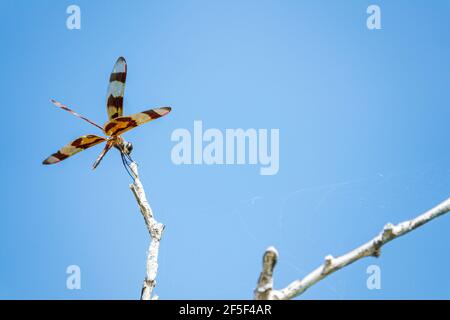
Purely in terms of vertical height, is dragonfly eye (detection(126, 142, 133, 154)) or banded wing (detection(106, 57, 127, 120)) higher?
banded wing (detection(106, 57, 127, 120))

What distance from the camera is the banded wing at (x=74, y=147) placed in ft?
14.2

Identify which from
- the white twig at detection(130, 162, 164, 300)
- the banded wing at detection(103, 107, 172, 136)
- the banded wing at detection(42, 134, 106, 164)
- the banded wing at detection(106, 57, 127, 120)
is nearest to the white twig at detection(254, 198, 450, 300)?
the white twig at detection(130, 162, 164, 300)

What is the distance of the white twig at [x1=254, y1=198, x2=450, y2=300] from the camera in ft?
8.66

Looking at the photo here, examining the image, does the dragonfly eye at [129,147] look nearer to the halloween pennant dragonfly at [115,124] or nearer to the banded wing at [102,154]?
the halloween pennant dragonfly at [115,124]

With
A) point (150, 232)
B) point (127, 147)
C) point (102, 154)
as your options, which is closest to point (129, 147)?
point (127, 147)

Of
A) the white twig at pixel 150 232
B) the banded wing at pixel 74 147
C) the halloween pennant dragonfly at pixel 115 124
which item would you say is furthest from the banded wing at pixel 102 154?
the white twig at pixel 150 232

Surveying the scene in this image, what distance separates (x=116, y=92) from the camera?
482 cm

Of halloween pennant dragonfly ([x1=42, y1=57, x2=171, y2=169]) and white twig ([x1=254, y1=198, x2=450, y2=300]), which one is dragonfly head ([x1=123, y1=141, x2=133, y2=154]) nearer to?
halloween pennant dragonfly ([x1=42, y1=57, x2=171, y2=169])

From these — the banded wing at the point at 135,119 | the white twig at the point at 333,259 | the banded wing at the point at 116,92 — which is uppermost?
the banded wing at the point at 116,92

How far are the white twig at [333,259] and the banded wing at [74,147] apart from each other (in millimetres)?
2126

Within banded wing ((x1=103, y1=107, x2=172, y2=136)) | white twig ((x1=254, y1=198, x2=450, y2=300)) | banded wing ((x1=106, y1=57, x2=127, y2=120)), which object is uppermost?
banded wing ((x1=106, y1=57, x2=127, y2=120))
